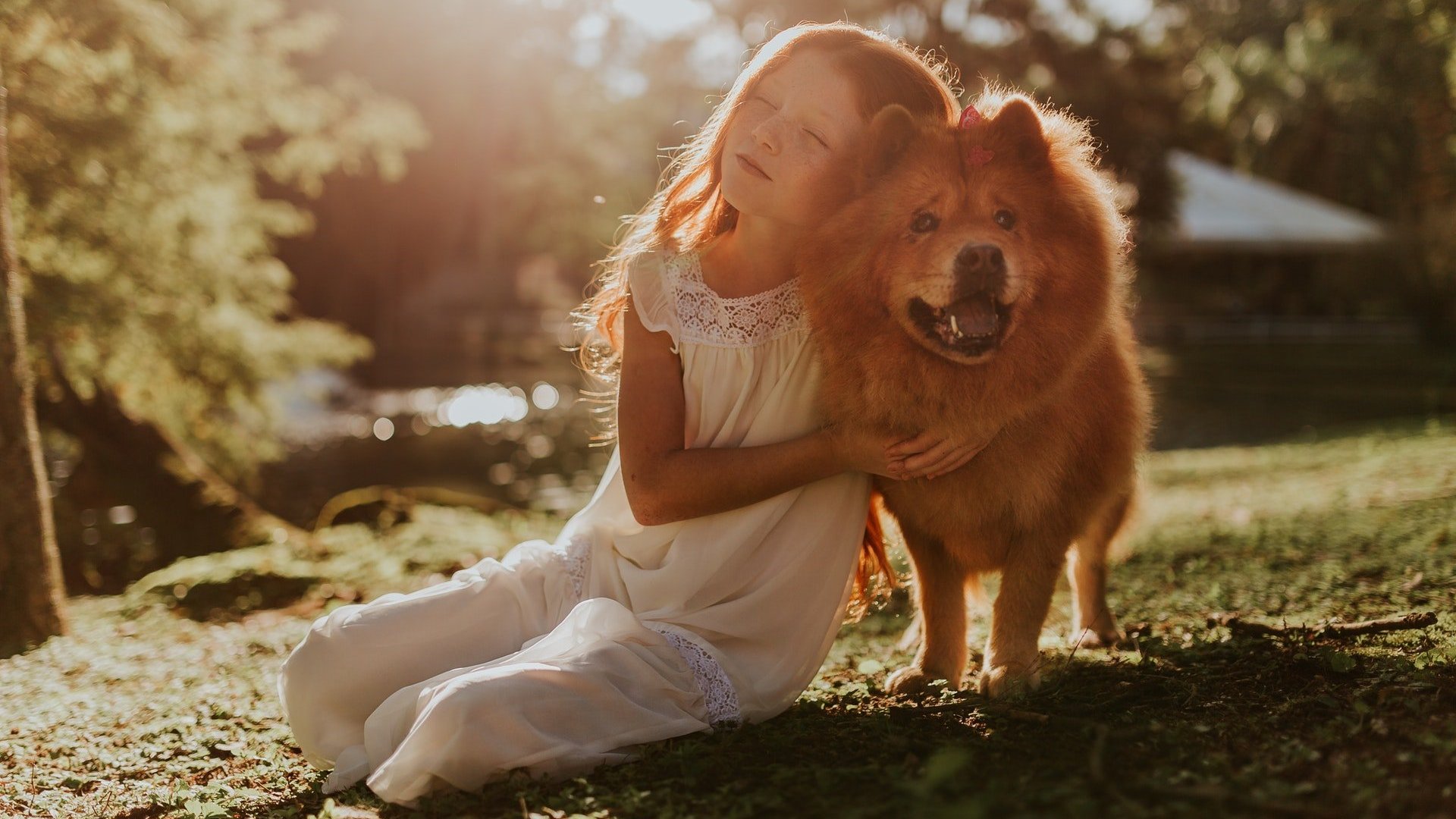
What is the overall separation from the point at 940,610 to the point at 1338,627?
1.25 m

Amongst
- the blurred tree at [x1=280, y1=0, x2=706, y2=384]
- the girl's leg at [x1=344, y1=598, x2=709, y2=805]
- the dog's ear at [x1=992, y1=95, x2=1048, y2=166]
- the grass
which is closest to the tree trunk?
the grass

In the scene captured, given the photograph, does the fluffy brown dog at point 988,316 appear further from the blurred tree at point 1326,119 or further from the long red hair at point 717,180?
the blurred tree at point 1326,119

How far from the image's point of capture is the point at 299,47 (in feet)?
28.9

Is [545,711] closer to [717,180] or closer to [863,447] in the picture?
[863,447]

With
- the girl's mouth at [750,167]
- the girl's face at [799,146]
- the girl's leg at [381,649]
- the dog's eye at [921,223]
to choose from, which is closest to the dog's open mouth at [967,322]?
the dog's eye at [921,223]

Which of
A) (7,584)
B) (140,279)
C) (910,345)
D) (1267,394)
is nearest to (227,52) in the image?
(140,279)

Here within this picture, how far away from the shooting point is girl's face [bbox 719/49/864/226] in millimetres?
2938

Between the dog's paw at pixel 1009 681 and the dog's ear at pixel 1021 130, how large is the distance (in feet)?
4.49

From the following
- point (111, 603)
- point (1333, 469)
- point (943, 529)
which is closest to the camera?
point (943, 529)

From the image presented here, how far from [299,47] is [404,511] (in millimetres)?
3960

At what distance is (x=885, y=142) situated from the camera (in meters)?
2.85

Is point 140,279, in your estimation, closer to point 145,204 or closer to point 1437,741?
point 145,204

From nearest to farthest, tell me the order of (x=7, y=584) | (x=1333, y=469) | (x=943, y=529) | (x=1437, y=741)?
(x=1437, y=741) → (x=943, y=529) → (x=7, y=584) → (x=1333, y=469)

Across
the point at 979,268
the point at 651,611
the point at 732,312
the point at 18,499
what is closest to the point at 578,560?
→ the point at 651,611
